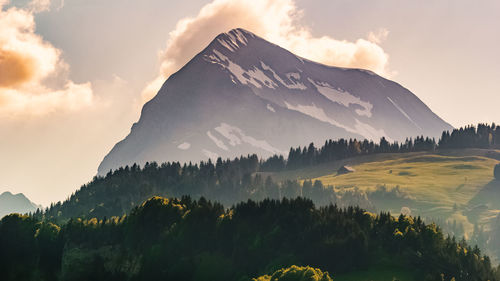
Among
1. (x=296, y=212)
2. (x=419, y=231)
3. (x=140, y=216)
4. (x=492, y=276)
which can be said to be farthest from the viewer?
(x=140, y=216)

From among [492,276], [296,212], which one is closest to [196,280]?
[296,212]

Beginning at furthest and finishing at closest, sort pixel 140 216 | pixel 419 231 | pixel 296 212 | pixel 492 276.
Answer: pixel 140 216 → pixel 296 212 → pixel 419 231 → pixel 492 276

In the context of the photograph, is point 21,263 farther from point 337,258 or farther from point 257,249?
point 337,258

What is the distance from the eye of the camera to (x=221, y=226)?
17250 centimetres

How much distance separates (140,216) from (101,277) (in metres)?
21.4

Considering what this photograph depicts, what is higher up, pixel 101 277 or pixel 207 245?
pixel 207 245

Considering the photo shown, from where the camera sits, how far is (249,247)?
525 feet

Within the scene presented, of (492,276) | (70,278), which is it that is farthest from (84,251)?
(492,276)

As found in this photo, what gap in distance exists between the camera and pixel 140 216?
18512 cm

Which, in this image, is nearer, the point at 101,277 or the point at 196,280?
the point at 196,280

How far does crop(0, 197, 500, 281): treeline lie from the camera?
471ft

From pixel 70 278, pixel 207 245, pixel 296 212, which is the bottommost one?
pixel 70 278

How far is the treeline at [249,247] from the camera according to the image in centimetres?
14350

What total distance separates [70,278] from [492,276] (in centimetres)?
11323
